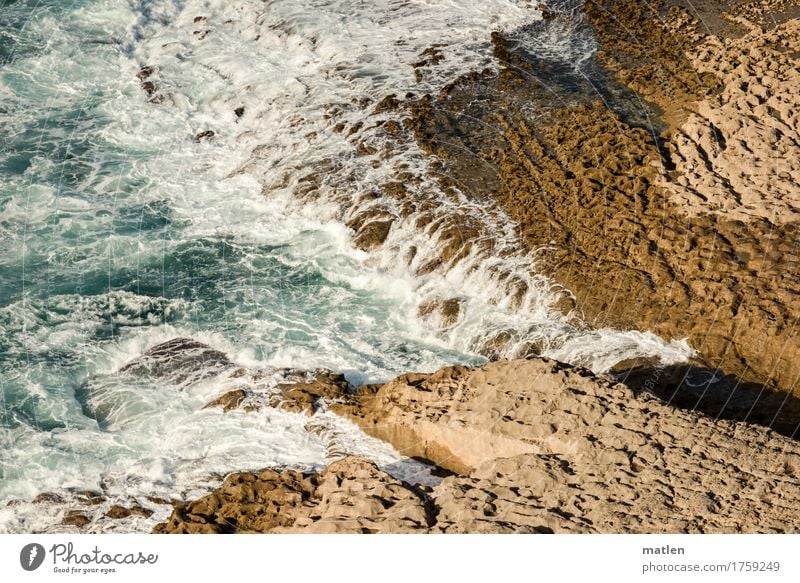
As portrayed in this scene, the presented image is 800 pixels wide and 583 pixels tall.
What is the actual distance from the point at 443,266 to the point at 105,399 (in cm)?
688

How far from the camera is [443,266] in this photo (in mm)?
20750

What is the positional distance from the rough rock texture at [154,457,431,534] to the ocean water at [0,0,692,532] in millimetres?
1100

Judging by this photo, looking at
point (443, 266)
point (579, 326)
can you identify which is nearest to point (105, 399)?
point (443, 266)

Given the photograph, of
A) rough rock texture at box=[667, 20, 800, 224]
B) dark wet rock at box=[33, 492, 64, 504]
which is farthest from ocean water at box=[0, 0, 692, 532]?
rough rock texture at box=[667, 20, 800, 224]

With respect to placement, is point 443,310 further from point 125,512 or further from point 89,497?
point 89,497

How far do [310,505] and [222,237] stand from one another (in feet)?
32.8

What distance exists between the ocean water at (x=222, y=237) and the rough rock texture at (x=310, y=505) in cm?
110

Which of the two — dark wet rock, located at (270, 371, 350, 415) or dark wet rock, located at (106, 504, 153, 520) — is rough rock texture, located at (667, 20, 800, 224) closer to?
dark wet rock, located at (270, 371, 350, 415)

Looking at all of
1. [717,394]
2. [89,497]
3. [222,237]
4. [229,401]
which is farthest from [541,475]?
[222,237]

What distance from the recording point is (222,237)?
901 inches

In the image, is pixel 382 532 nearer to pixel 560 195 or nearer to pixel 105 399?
pixel 105 399

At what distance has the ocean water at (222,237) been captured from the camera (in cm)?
1730
